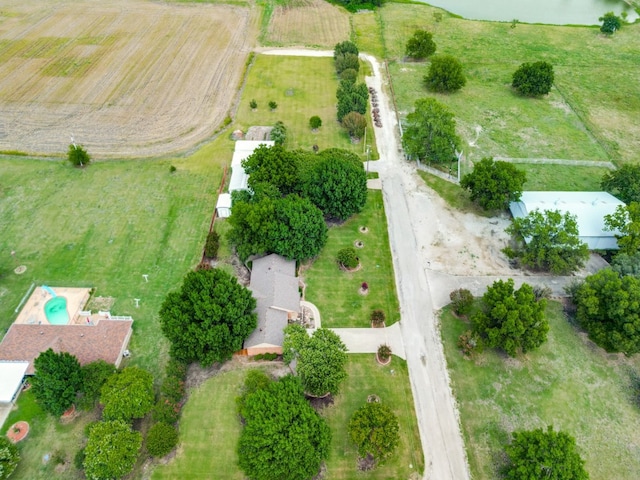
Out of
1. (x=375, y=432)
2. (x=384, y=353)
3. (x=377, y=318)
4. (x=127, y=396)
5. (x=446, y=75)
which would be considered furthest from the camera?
(x=446, y=75)

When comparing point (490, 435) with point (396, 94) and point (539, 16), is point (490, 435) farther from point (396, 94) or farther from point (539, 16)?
point (539, 16)

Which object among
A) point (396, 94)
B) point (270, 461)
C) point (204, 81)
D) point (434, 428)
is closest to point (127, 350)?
point (270, 461)

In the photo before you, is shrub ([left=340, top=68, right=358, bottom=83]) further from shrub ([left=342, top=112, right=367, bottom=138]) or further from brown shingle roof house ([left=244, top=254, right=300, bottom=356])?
brown shingle roof house ([left=244, top=254, right=300, bottom=356])

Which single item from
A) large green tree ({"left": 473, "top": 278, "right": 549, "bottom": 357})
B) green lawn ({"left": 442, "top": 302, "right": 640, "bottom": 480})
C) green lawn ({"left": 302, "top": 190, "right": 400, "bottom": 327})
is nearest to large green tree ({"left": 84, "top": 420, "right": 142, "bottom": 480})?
green lawn ({"left": 302, "top": 190, "right": 400, "bottom": 327})

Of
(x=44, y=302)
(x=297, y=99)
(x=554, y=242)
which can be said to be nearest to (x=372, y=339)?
(x=554, y=242)

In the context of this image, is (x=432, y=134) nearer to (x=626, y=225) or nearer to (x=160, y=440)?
(x=626, y=225)

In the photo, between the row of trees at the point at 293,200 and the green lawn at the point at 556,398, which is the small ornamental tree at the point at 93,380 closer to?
the row of trees at the point at 293,200
